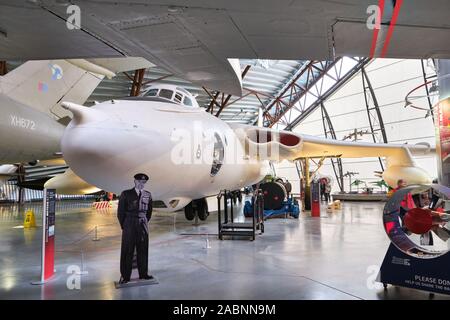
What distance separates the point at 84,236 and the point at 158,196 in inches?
143

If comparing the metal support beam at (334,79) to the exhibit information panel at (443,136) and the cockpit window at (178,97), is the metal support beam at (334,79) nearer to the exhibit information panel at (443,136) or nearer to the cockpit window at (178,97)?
the exhibit information panel at (443,136)

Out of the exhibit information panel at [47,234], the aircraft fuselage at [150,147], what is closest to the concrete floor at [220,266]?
the exhibit information panel at [47,234]

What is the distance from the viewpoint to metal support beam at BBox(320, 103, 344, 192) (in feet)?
103

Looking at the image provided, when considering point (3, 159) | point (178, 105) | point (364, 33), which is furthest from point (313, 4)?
point (3, 159)

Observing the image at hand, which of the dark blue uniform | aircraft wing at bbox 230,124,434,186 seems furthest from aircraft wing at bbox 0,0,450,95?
aircraft wing at bbox 230,124,434,186

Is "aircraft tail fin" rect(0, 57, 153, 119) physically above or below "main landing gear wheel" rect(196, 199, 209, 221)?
above

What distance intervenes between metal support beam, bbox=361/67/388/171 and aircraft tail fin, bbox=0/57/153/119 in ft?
75.1

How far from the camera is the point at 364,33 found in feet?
11.3

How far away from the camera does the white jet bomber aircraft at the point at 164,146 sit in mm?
4957

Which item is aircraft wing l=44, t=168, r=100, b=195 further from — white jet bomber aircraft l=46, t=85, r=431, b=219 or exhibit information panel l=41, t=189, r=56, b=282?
exhibit information panel l=41, t=189, r=56, b=282

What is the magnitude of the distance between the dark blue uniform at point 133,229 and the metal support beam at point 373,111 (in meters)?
25.6

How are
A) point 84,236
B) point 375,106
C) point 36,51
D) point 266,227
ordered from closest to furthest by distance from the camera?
point 36,51 < point 84,236 < point 266,227 < point 375,106

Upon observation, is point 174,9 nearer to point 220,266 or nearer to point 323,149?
point 220,266
